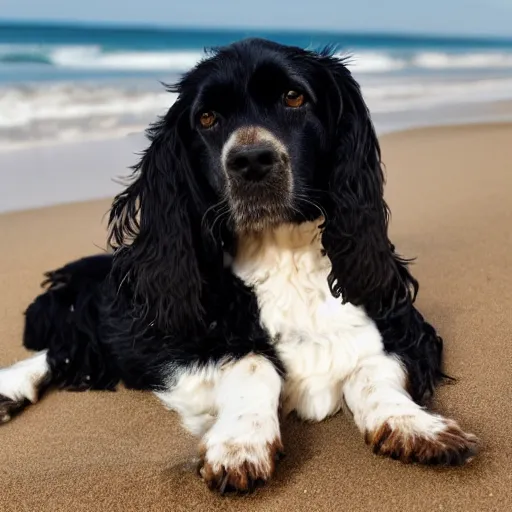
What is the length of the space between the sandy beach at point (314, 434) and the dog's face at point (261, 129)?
2.93ft

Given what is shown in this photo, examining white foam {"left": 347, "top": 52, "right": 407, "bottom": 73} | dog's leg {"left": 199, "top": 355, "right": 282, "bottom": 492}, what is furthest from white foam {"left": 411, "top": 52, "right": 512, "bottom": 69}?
dog's leg {"left": 199, "top": 355, "right": 282, "bottom": 492}

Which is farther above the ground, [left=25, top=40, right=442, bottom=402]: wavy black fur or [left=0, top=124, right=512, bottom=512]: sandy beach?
[left=25, top=40, right=442, bottom=402]: wavy black fur

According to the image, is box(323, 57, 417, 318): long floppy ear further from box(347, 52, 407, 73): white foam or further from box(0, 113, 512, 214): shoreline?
box(347, 52, 407, 73): white foam

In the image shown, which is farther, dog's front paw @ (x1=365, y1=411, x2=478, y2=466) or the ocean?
the ocean

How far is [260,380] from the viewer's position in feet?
9.28

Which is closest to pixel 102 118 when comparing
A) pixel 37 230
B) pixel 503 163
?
A: pixel 37 230

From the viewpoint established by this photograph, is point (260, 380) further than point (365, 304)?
No

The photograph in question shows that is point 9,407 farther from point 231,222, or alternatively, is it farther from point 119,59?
point 119,59

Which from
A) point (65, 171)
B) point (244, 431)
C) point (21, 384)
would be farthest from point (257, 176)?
point (65, 171)

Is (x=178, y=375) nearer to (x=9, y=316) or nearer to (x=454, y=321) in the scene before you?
(x=454, y=321)

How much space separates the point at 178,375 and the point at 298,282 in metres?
0.63

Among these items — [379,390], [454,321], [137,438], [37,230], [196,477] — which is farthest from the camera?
[37,230]

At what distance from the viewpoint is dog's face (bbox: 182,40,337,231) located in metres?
2.81

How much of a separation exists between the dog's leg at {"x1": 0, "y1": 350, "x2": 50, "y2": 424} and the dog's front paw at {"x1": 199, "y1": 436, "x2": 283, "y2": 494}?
124cm
